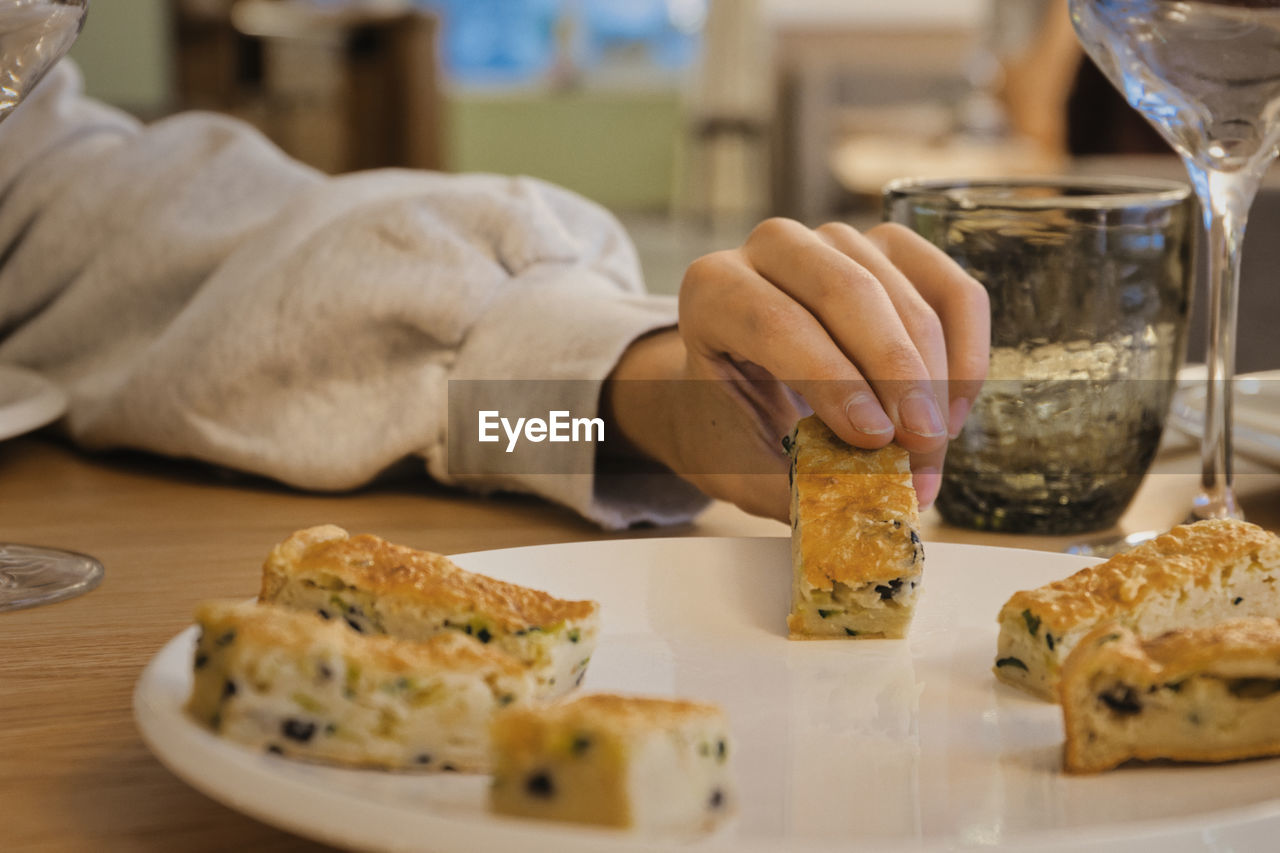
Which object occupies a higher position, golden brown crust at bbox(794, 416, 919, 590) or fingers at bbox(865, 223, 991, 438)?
fingers at bbox(865, 223, 991, 438)

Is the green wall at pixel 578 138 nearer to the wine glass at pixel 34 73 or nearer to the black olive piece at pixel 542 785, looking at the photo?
the wine glass at pixel 34 73

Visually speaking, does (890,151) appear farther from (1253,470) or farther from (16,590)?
(16,590)

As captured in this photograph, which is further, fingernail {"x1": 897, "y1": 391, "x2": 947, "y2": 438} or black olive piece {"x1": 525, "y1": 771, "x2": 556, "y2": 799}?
fingernail {"x1": 897, "y1": 391, "x2": 947, "y2": 438}

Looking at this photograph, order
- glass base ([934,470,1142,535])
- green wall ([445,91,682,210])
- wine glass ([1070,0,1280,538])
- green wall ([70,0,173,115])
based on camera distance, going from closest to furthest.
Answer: wine glass ([1070,0,1280,538]) < glass base ([934,470,1142,535]) < green wall ([70,0,173,115]) < green wall ([445,91,682,210])

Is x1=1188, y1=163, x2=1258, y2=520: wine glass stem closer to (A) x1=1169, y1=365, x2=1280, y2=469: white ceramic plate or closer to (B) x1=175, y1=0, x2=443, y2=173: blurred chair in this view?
(A) x1=1169, y1=365, x2=1280, y2=469: white ceramic plate

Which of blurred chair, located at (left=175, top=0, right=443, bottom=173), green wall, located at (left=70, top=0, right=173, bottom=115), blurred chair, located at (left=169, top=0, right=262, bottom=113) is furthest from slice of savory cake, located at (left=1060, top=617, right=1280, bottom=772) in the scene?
blurred chair, located at (left=169, top=0, right=262, bottom=113)
